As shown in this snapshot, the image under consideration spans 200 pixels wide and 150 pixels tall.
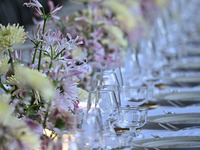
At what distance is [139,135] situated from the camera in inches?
58.5

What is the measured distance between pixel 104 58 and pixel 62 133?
1.42 metres

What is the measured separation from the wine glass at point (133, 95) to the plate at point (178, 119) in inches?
7.3

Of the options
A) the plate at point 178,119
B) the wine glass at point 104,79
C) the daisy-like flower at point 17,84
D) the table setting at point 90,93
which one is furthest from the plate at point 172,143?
the wine glass at point 104,79

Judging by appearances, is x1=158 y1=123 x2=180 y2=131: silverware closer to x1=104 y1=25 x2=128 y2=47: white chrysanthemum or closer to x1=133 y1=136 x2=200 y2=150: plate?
x1=133 y1=136 x2=200 y2=150: plate

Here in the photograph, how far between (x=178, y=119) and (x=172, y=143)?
1.18ft

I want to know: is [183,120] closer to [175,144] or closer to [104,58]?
[175,144]

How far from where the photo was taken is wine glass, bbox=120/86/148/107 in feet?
6.32

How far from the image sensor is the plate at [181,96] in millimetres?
2166

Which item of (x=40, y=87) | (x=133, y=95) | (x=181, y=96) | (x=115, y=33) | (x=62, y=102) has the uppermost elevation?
(x=40, y=87)

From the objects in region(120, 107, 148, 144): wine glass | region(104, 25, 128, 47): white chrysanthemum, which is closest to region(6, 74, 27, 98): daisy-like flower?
region(120, 107, 148, 144): wine glass

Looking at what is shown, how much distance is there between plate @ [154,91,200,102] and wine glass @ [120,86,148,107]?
265mm

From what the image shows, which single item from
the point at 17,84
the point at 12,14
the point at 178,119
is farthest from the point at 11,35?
the point at 12,14

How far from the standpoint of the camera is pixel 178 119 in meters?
Answer: 1.73

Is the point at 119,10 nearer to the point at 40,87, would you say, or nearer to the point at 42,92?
the point at 42,92
